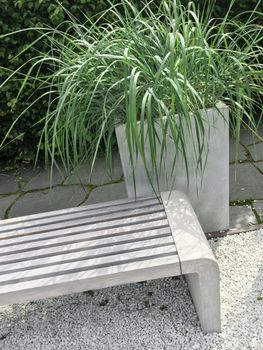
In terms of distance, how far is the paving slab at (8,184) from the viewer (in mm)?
3162

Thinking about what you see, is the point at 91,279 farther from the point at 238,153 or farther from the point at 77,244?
the point at 238,153

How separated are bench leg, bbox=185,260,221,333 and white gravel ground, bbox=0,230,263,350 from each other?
55 millimetres

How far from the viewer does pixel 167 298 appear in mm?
1951

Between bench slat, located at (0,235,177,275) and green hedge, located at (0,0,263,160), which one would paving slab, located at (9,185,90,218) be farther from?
bench slat, located at (0,235,177,275)

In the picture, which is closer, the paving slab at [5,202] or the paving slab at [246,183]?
the paving slab at [246,183]

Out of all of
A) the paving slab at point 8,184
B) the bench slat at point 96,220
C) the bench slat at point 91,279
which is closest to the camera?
the bench slat at point 91,279

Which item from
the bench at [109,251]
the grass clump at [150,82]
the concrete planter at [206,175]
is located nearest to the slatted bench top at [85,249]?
the bench at [109,251]

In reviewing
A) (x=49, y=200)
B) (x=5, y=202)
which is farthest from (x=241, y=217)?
(x=5, y=202)

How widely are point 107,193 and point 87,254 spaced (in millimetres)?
1232

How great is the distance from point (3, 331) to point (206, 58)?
140cm

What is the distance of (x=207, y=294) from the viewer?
1641 millimetres

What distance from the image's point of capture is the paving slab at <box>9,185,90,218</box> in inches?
112

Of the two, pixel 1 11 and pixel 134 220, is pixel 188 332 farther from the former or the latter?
pixel 1 11

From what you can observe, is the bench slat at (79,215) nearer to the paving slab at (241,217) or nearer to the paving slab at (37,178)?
the paving slab at (241,217)
